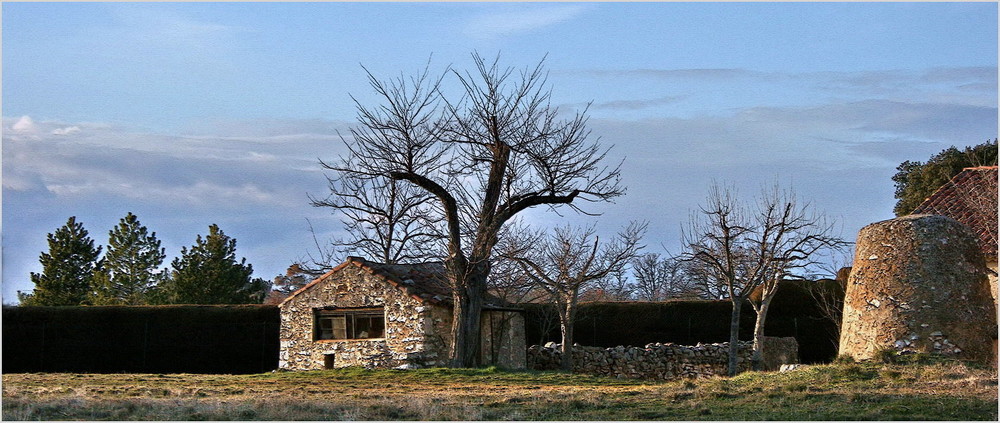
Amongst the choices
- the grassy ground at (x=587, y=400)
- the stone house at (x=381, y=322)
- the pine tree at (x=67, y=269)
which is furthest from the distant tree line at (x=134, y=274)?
the grassy ground at (x=587, y=400)

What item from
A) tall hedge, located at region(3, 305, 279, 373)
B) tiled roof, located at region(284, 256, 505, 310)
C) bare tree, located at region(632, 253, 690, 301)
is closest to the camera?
tiled roof, located at region(284, 256, 505, 310)

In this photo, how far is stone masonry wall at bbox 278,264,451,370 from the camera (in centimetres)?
2481

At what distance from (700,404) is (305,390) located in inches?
281

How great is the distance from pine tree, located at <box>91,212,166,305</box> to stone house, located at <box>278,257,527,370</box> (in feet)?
53.5

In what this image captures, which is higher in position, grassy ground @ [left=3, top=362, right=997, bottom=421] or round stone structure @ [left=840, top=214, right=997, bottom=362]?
round stone structure @ [left=840, top=214, right=997, bottom=362]

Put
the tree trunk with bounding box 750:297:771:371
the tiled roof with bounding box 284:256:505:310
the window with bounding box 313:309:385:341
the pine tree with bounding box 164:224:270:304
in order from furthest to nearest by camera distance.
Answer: the pine tree with bounding box 164:224:270:304 < the window with bounding box 313:309:385:341 < the tiled roof with bounding box 284:256:505:310 < the tree trunk with bounding box 750:297:771:371

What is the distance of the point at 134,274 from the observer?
41.8 metres

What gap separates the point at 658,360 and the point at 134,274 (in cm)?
2479

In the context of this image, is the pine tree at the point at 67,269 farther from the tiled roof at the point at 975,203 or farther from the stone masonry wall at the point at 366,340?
the tiled roof at the point at 975,203

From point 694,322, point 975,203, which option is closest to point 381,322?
point 694,322

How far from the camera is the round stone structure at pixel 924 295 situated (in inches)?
572

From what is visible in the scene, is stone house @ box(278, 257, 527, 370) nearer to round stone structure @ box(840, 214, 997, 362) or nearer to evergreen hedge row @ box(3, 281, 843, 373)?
evergreen hedge row @ box(3, 281, 843, 373)

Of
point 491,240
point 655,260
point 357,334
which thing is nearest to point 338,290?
point 357,334

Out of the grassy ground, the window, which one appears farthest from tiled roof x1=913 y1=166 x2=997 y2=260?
the window
